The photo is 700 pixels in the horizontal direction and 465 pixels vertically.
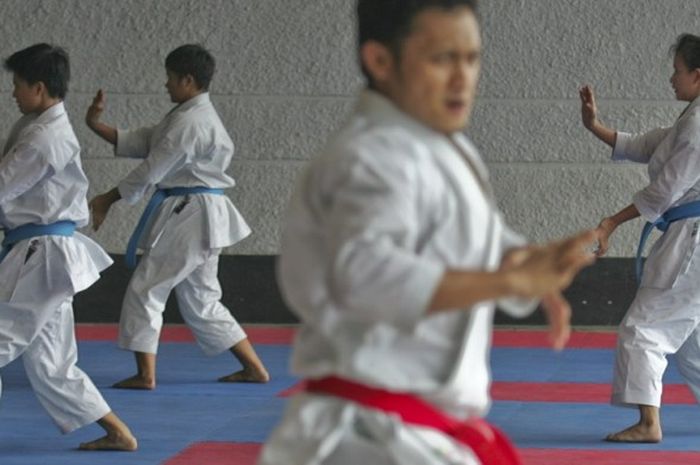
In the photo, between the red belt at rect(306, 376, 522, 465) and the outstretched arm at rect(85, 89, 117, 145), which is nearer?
the red belt at rect(306, 376, 522, 465)

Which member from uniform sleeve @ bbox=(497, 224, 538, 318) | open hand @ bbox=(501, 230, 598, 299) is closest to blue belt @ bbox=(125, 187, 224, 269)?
uniform sleeve @ bbox=(497, 224, 538, 318)

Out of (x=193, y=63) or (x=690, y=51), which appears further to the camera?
(x=193, y=63)

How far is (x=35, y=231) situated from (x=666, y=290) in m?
2.64

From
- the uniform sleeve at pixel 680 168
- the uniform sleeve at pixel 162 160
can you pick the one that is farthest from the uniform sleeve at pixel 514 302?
the uniform sleeve at pixel 162 160

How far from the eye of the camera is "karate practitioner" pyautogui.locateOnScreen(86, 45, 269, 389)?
7738 millimetres

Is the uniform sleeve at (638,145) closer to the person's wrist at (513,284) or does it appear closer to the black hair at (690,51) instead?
the black hair at (690,51)

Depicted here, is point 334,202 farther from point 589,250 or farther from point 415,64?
point 589,250

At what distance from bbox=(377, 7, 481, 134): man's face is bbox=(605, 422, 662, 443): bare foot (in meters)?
3.96

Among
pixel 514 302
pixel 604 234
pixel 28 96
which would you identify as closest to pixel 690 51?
pixel 604 234

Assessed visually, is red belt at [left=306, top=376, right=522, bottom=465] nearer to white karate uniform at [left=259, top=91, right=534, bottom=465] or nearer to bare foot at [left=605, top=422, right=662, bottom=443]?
white karate uniform at [left=259, top=91, right=534, bottom=465]

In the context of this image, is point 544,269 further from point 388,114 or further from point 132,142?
point 132,142

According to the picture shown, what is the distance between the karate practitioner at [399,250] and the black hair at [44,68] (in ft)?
12.4

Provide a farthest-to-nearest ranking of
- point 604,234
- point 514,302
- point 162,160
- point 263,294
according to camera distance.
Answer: point 263,294 → point 162,160 → point 604,234 → point 514,302

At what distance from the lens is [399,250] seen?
94.1 inches
